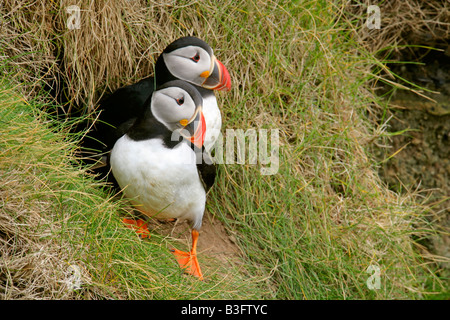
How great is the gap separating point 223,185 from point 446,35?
7.18ft

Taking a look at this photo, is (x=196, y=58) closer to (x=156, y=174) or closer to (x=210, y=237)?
(x=156, y=174)

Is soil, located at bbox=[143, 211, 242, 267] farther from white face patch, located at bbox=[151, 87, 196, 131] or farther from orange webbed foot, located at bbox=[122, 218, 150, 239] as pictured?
white face patch, located at bbox=[151, 87, 196, 131]

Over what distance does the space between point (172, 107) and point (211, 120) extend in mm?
381

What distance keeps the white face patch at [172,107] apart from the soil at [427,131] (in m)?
2.14

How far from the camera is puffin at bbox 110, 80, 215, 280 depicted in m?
2.65

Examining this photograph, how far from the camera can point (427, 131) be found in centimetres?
436

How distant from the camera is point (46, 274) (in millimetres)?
2076

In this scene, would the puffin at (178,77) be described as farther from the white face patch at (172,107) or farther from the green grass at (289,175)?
the white face patch at (172,107)

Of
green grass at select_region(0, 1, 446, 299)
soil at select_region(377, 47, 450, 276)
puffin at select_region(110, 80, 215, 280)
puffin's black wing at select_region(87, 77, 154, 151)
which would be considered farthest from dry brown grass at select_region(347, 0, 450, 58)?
puffin at select_region(110, 80, 215, 280)

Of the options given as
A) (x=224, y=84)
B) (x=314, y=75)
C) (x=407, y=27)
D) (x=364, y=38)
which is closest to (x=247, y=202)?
(x=224, y=84)

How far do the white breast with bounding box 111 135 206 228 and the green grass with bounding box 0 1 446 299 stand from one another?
136 millimetres

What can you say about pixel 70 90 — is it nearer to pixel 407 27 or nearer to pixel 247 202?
pixel 247 202

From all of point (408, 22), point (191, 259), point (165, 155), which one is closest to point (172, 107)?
point (165, 155)

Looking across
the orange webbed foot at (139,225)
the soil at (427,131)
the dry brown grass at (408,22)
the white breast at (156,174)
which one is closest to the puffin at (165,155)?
the white breast at (156,174)
